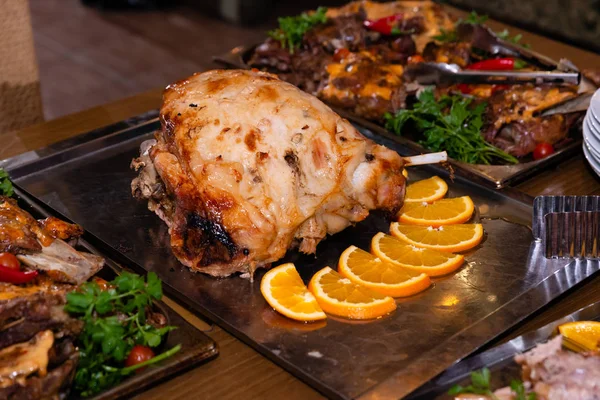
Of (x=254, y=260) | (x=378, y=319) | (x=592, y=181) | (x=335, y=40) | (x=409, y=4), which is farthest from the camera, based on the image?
(x=409, y=4)

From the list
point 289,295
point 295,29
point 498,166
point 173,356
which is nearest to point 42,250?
point 173,356

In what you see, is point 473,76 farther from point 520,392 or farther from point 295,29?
point 520,392

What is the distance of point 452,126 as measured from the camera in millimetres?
3967

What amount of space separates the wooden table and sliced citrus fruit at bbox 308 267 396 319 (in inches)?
13.0

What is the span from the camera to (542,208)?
3.21 metres

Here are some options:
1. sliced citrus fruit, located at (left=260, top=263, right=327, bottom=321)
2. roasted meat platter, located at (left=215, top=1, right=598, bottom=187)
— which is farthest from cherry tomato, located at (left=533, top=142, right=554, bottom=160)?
sliced citrus fruit, located at (left=260, top=263, right=327, bottom=321)

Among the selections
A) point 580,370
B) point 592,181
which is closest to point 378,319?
point 580,370

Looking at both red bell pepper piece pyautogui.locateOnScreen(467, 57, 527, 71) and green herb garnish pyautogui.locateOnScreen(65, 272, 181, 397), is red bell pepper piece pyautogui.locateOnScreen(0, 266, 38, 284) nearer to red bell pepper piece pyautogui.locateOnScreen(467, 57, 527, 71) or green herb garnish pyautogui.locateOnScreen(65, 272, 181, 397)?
green herb garnish pyautogui.locateOnScreen(65, 272, 181, 397)

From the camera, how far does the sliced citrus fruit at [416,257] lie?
2.99 m

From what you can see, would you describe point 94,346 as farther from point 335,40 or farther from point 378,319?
point 335,40

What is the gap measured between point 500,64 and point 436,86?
1.36 feet

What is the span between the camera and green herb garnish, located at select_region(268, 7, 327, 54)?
4.99 metres

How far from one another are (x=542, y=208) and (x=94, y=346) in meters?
1.91

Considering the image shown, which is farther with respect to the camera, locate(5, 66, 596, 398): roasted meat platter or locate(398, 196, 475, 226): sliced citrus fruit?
locate(398, 196, 475, 226): sliced citrus fruit
